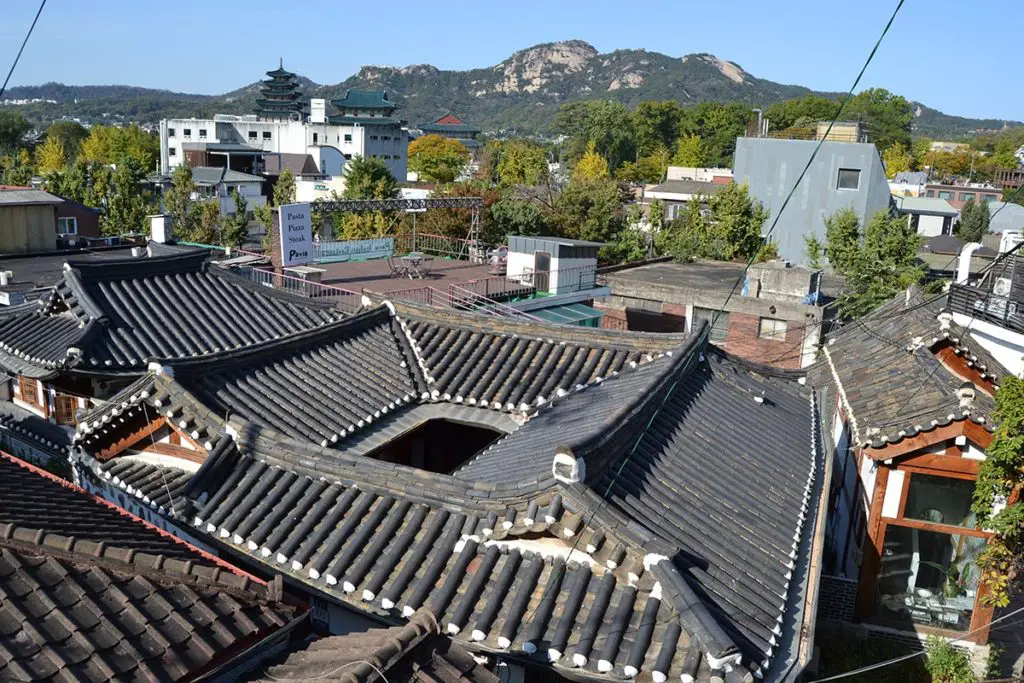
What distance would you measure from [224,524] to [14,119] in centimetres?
12128

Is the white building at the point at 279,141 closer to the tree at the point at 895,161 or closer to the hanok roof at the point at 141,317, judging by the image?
the tree at the point at 895,161

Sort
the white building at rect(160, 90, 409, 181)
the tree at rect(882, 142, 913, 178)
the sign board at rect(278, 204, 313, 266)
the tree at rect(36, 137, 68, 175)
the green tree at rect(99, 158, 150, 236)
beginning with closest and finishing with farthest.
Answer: the sign board at rect(278, 204, 313, 266)
the green tree at rect(99, 158, 150, 236)
the tree at rect(36, 137, 68, 175)
the white building at rect(160, 90, 409, 181)
the tree at rect(882, 142, 913, 178)

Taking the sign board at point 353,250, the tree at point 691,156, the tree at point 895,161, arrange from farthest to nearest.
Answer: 1. the tree at point 691,156
2. the tree at point 895,161
3. the sign board at point 353,250

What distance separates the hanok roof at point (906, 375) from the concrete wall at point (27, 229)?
33.2m

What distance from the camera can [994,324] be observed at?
48.5 feet

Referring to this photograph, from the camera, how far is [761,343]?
27125 millimetres

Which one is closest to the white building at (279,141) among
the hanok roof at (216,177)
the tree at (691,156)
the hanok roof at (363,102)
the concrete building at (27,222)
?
the hanok roof at (216,177)

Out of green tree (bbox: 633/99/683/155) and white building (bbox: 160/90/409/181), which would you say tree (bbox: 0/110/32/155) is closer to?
white building (bbox: 160/90/409/181)

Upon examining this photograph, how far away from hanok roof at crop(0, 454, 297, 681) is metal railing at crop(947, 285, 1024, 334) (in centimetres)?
1344

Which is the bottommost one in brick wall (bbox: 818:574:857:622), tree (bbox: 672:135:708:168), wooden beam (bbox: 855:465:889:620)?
brick wall (bbox: 818:574:857:622)

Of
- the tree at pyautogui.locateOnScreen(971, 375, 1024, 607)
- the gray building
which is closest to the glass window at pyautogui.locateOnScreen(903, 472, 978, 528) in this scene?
the tree at pyautogui.locateOnScreen(971, 375, 1024, 607)

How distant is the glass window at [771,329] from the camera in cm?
2672

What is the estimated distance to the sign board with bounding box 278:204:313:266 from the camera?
27859mm

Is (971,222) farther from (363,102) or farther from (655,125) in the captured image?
(363,102)
